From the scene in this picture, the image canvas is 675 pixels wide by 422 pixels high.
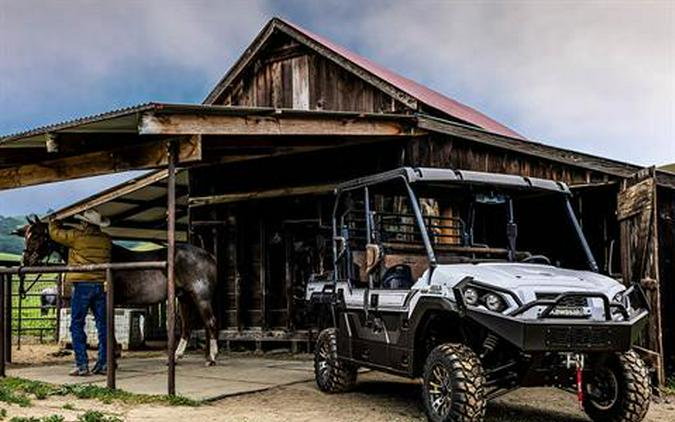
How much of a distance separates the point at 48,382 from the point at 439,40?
13641 mm

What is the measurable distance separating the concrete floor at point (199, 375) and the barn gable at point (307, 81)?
180 inches

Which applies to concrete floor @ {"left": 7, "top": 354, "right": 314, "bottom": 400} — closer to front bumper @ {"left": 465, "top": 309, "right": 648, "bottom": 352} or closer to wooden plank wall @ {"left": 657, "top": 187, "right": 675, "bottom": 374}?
front bumper @ {"left": 465, "top": 309, "right": 648, "bottom": 352}

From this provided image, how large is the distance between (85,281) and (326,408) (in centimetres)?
377

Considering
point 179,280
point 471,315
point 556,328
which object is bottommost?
point 556,328

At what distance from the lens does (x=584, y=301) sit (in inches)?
257

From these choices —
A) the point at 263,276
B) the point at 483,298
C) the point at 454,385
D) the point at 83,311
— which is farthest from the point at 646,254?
the point at 83,311

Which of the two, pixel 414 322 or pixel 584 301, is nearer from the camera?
pixel 584 301

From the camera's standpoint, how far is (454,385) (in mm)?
6359

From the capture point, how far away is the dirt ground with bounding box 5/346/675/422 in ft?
24.6

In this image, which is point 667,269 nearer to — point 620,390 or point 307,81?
point 620,390

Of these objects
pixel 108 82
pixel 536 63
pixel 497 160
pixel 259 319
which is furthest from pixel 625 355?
pixel 108 82

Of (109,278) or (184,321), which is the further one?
(184,321)

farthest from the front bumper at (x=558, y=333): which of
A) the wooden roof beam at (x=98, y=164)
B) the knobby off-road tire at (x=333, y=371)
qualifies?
the wooden roof beam at (x=98, y=164)

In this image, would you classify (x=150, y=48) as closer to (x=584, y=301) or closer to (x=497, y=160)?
(x=497, y=160)
